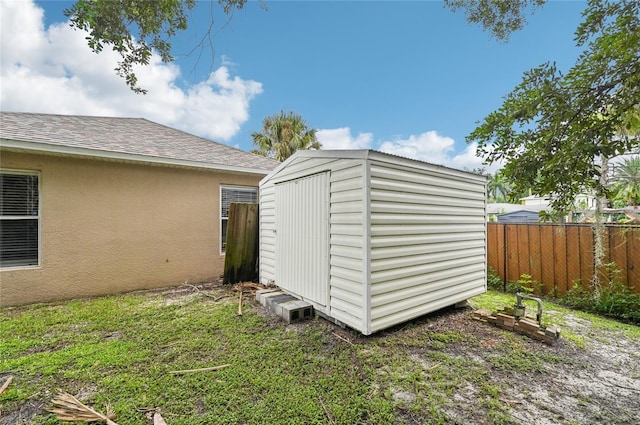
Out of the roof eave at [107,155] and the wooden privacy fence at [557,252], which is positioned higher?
the roof eave at [107,155]

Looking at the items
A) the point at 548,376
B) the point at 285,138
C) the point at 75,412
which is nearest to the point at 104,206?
the point at 75,412

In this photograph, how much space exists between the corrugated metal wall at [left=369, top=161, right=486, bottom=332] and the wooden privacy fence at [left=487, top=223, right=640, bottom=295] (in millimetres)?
1645

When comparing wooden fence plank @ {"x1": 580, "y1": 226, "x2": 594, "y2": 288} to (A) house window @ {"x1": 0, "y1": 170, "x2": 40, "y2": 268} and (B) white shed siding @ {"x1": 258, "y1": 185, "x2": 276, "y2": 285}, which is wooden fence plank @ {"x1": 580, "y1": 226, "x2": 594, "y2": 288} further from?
(A) house window @ {"x1": 0, "y1": 170, "x2": 40, "y2": 268}

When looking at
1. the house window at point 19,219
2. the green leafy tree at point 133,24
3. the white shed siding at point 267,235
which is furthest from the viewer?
the white shed siding at point 267,235

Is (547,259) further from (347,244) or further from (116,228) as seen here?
(116,228)

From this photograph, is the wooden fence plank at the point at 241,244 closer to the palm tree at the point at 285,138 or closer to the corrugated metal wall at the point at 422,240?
the corrugated metal wall at the point at 422,240

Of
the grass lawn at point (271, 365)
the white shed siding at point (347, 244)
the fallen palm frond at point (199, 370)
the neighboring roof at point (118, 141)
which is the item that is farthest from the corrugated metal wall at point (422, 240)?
the neighboring roof at point (118, 141)

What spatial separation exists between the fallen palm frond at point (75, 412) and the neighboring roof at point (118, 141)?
3.96 m

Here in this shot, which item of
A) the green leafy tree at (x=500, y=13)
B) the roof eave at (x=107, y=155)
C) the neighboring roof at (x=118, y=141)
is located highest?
the green leafy tree at (x=500, y=13)

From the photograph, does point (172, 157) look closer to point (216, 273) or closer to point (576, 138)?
point (216, 273)

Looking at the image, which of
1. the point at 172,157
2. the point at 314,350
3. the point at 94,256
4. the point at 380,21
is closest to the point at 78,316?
the point at 94,256

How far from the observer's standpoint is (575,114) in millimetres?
1678

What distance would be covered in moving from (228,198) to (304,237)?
313 centimetres

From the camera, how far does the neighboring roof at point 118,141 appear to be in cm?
437
